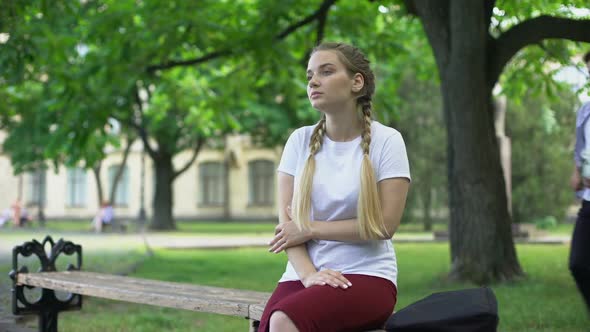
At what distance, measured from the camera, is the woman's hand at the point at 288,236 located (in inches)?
134

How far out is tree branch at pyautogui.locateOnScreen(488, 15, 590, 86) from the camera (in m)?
9.04

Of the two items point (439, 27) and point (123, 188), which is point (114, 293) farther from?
point (123, 188)

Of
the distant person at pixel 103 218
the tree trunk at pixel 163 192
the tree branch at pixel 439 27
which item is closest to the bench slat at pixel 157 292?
the tree branch at pixel 439 27

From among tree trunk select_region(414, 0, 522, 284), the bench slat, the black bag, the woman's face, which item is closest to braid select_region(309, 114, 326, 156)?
the woman's face

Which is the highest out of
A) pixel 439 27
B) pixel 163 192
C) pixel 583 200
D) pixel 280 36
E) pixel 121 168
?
pixel 280 36

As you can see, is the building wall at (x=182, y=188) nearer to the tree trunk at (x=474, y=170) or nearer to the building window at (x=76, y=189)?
the building window at (x=76, y=189)

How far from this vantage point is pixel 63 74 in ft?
44.1

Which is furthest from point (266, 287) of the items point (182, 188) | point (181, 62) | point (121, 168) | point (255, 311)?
point (182, 188)

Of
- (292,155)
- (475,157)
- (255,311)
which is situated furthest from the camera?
(475,157)

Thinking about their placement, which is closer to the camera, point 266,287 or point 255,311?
point 255,311

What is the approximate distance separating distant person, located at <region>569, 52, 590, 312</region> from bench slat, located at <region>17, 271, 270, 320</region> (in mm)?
2094

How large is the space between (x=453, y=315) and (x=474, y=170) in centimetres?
691

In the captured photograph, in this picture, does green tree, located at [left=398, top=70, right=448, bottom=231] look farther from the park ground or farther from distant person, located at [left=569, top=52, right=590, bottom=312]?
distant person, located at [left=569, top=52, right=590, bottom=312]

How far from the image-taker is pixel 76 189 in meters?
53.8
